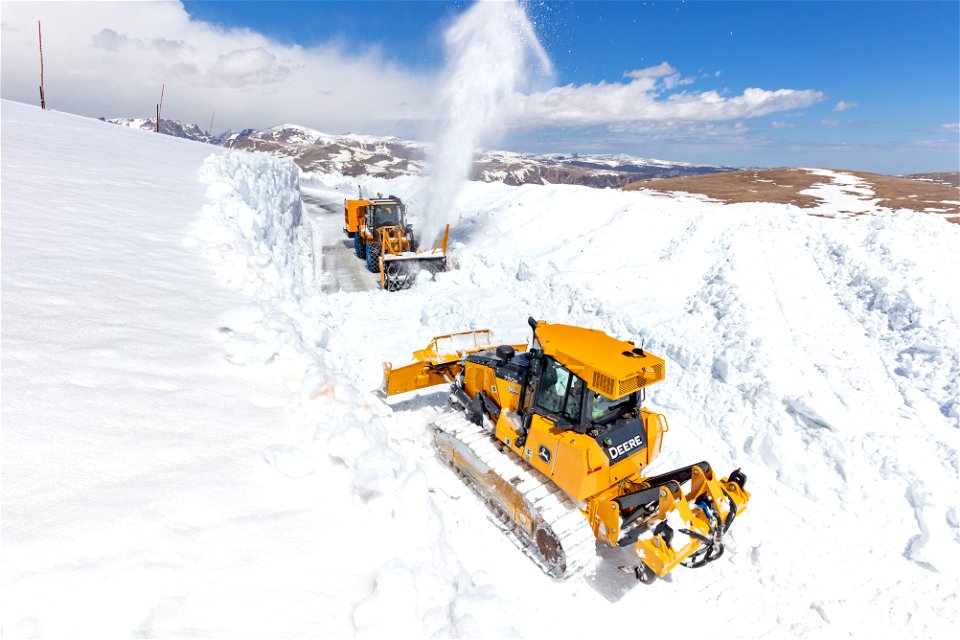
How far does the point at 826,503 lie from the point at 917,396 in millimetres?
3560

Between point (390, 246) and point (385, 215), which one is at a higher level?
point (385, 215)

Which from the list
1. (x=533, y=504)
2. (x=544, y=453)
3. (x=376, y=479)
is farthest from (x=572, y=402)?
(x=376, y=479)

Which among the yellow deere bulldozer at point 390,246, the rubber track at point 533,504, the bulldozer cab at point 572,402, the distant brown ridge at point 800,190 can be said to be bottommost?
the rubber track at point 533,504

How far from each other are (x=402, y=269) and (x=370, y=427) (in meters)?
12.6

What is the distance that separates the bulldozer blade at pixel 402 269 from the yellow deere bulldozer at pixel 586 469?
9708 mm

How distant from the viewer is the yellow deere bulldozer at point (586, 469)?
524cm

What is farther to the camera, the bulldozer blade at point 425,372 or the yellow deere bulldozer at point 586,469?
the bulldozer blade at point 425,372

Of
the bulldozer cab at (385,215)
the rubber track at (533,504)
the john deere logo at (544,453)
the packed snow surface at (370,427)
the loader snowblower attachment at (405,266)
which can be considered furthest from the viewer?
the bulldozer cab at (385,215)

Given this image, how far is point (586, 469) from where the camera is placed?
5.35m

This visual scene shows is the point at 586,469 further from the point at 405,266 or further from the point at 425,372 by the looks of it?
the point at 405,266

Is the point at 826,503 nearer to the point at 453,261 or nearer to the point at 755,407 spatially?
the point at 755,407

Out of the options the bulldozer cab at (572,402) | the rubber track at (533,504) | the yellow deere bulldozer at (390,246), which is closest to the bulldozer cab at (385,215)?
the yellow deere bulldozer at (390,246)

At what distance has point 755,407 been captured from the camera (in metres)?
8.19

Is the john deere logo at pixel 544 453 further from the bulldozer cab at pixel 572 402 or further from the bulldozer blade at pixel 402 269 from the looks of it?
the bulldozer blade at pixel 402 269
